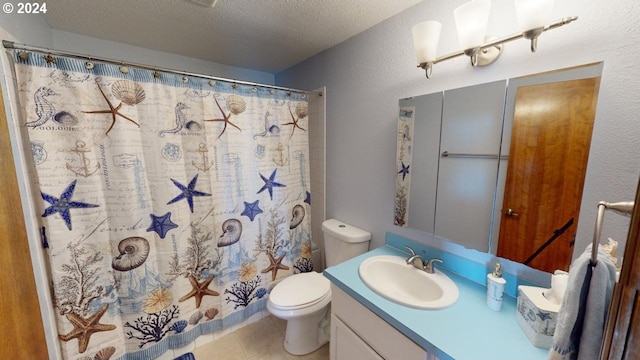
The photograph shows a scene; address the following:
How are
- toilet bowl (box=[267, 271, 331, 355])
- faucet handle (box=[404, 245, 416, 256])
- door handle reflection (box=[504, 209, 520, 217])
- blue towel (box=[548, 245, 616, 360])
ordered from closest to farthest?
blue towel (box=[548, 245, 616, 360]), door handle reflection (box=[504, 209, 520, 217]), faucet handle (box=[404, 245, 416, 256]), toilet bowl (box=[267, 271, 331, 355])

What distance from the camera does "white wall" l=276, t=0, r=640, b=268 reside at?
2.52 feet

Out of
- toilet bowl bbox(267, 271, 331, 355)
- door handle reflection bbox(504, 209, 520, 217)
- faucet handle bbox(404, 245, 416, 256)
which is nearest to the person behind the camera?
door handle reflection bbox(504, 209, 520, 217)

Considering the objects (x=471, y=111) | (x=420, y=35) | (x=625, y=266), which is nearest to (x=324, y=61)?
(x=420, y=35)

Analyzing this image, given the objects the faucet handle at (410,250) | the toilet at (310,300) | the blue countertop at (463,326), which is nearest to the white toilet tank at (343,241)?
the toilet at (310,300)

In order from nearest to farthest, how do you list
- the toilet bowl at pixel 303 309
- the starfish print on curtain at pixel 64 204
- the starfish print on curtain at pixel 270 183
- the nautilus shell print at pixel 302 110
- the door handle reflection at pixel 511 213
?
the door handle reflection at pixel 511 213, the starfish print on curtain at pixel 64 204, the toilet bowl at pixel 303 309, the starfish print on curtain at pixel 270 183, the nautilus shell print at pixel 302 110

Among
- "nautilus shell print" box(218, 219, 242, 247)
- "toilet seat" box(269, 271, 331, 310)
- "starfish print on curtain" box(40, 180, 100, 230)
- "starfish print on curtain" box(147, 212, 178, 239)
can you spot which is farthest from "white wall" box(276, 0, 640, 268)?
"starfish print on curtain" box(40, 180, 100, 230)

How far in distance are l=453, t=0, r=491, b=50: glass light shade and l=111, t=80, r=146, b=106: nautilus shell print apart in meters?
1.66

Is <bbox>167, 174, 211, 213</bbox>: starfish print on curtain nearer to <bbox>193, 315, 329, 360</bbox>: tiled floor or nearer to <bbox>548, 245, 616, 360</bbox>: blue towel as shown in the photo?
<bbox>193, 315, 329, 360</bbox>: tiled floor

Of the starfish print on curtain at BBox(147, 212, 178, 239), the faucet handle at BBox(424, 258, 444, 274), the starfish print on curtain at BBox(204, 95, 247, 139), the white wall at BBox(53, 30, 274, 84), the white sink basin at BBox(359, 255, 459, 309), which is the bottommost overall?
the white sink basin at BBox(359, 255, 459, 309)

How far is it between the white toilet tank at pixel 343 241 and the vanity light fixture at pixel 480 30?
3.60 feet

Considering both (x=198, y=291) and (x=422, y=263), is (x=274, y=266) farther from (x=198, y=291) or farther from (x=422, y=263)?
(x=422, y=263)

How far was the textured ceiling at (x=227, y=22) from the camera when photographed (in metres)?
1.28

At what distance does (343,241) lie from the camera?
169cm

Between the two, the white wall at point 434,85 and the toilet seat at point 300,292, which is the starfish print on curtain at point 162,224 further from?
the white wall at point 434,85
